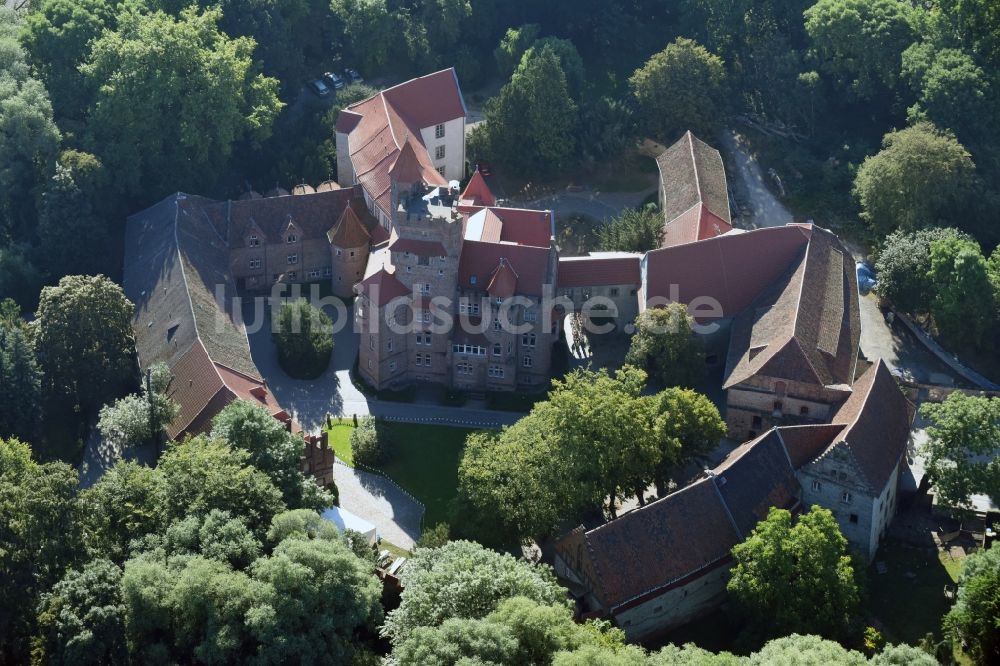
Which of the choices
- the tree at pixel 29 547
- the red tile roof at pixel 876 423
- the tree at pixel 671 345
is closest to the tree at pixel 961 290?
the red tile roof at pixel 876 423

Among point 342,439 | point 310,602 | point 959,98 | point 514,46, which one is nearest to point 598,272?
point 342,439

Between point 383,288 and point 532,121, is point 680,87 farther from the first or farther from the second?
point 383,288

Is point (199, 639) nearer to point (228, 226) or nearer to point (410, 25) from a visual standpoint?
point (228, 226)

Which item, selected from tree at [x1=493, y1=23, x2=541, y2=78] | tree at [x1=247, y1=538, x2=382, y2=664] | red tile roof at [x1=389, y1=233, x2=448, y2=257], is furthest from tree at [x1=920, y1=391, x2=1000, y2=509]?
tree at [x1=493, y1=23, x2=541, y2=78]

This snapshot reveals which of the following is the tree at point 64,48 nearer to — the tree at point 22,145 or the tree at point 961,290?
the tree at point 22,145

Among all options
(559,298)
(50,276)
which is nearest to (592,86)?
(559,298)
